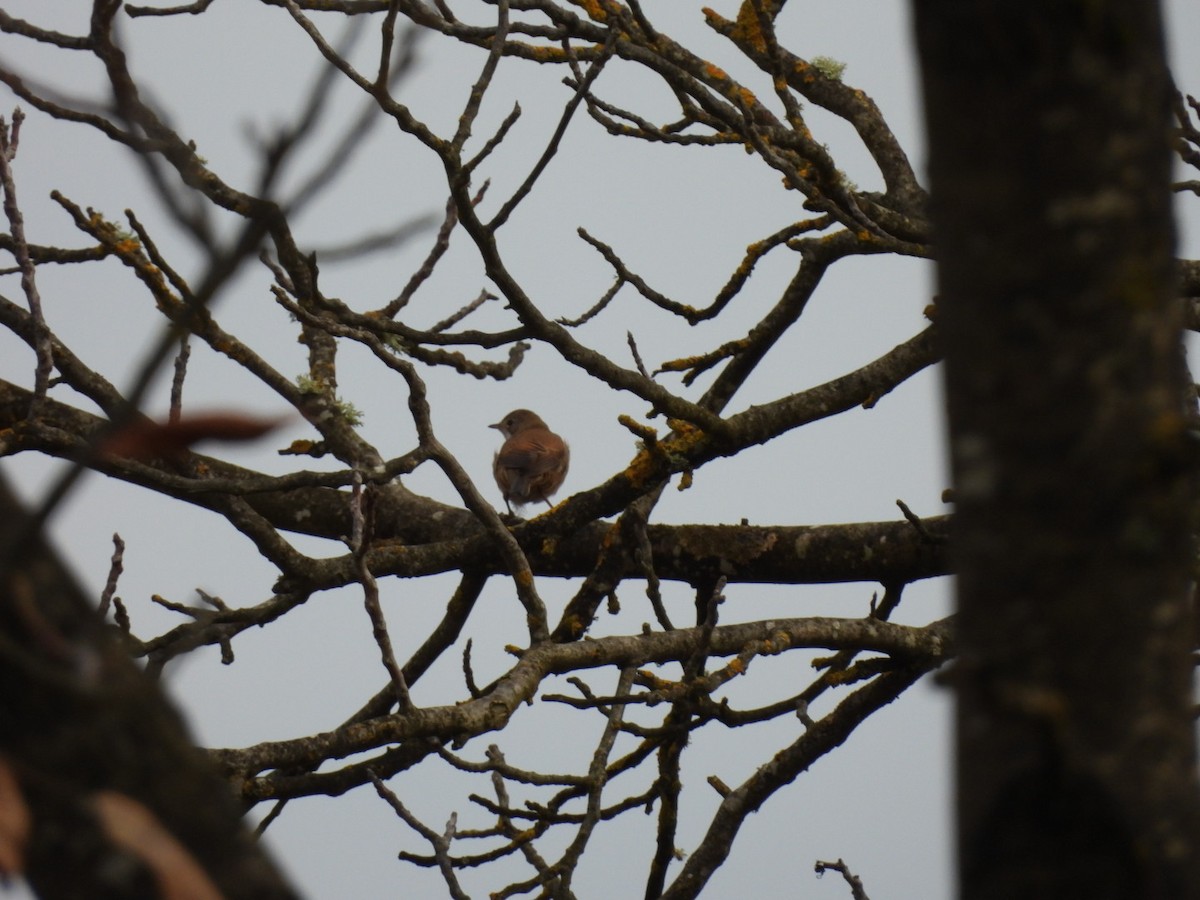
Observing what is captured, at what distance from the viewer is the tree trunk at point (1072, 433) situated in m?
1.17

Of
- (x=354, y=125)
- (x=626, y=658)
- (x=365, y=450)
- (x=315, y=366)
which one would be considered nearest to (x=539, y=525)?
(x=365, y=450)

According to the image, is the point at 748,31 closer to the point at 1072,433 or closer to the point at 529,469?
the point at 1072,433

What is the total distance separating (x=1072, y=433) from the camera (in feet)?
3.89

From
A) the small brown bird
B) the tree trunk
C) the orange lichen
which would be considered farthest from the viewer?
the small brown bird

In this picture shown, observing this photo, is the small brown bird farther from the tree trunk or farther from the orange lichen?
the tree trunk

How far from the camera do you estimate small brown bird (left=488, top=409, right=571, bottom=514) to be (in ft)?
32.6

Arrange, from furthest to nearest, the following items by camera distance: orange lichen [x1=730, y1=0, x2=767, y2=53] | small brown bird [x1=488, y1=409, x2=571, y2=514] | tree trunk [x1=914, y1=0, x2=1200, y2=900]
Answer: small brown bird [x1=488, y1=409, x2=571, y2=514], orange lichen [x1=730, y1=0, x2=767, y2=53], tree trunk [x1=914, y1=0, x2=1200, y2=900]

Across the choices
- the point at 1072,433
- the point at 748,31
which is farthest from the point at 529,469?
the point at 1072,433

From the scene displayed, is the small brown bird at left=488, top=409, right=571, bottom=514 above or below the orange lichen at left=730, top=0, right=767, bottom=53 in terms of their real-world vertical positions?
above

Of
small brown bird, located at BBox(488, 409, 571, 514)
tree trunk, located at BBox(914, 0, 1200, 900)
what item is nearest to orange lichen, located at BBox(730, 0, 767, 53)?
tree trunk, located at BBox(914, 0, 1200, 900)

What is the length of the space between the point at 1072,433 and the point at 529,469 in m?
8.83

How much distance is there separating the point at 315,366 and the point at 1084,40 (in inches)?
191

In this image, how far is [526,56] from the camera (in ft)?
16.2

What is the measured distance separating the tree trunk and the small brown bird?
28.3ft
